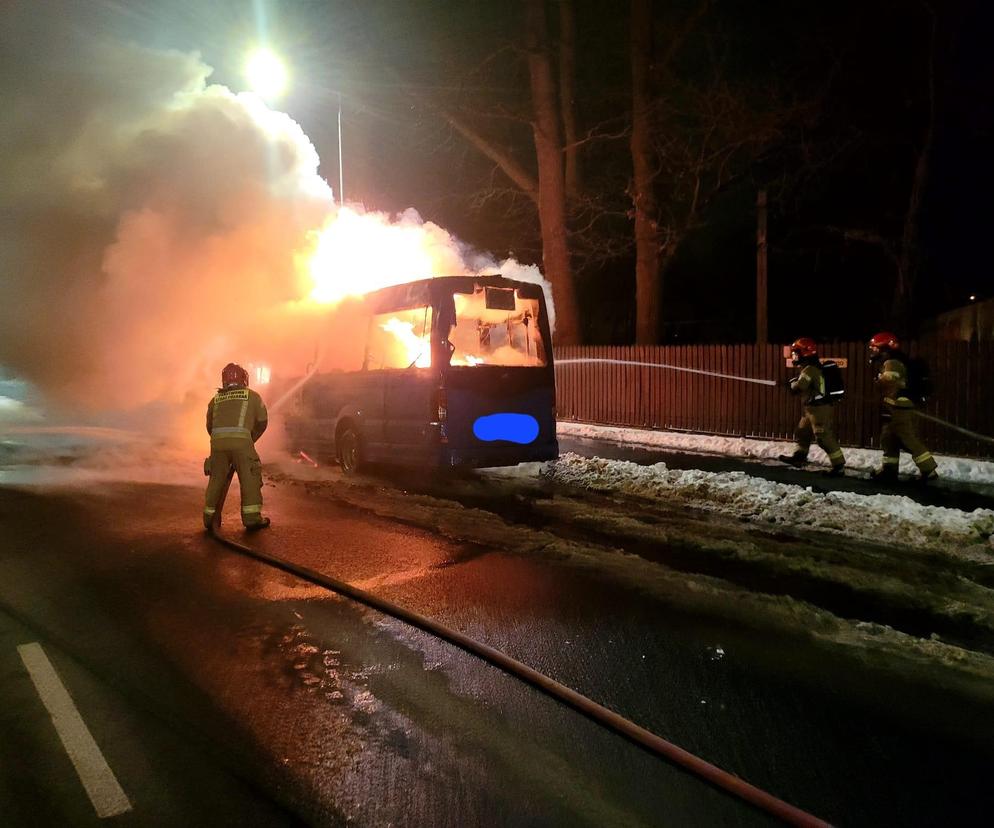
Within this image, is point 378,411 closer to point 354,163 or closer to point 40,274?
point 40,274

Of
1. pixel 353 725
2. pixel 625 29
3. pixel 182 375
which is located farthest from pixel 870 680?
pixel 625 29

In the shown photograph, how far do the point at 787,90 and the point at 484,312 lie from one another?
11334mm

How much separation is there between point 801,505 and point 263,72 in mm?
11789

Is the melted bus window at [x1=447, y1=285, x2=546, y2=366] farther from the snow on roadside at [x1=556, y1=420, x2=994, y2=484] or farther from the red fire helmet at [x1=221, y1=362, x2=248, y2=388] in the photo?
the snow on roadside at [x1=556, y1=420, x2=994, y2=484]

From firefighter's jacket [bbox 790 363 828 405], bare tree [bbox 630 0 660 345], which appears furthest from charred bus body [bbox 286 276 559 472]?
bare tree [bbox 630 0 660 345]

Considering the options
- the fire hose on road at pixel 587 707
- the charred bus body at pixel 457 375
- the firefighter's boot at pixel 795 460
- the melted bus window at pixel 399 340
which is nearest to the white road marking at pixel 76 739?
the fire hose on road at pixel 587 707

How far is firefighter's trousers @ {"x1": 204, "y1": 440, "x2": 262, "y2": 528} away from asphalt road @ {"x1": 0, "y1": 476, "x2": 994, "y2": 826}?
1.47 m

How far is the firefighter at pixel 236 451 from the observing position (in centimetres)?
771

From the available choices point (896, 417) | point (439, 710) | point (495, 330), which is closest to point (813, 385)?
→ point (896, 417)

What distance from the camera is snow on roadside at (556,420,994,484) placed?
34.5 ft

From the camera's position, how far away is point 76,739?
370cm

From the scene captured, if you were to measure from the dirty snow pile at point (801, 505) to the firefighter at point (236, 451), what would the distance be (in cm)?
414

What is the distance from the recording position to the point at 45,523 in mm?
8328

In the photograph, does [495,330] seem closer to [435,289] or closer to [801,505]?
[435,289]
